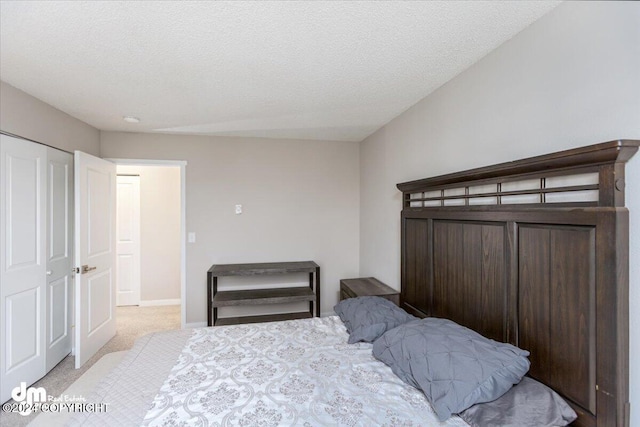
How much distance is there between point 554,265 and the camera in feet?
4.18

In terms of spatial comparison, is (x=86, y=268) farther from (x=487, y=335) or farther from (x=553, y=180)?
(x=553, y=180)

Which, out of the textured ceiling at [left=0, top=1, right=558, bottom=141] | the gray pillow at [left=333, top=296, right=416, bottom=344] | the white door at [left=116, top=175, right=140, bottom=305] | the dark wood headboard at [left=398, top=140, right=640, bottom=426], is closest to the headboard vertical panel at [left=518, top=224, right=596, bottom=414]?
the dark wood headboard at [left=398, top=140, right=640, bottom=426]

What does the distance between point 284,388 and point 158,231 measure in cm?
414

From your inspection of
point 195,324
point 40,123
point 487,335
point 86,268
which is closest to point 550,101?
point 487,335

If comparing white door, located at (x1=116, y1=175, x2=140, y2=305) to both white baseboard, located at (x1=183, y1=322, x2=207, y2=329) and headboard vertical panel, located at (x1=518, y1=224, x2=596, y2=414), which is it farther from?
headboard vertical panel, located at (x1=518, y1=224, x2=596, y2=414)

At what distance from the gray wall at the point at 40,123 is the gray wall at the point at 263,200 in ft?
1.26

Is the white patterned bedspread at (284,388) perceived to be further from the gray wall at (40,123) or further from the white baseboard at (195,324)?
the gray wall at (40,123)

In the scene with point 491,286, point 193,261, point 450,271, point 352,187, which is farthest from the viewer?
point 352,187

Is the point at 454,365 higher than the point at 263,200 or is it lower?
lower

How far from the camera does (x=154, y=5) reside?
1.34 m

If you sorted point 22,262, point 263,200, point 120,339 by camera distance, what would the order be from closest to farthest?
point 22,262
point 120,339
point 263,200

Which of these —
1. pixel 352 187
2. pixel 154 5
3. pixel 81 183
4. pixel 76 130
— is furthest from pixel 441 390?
pixel 76 130

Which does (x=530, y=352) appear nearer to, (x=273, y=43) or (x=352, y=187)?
(x=273, y=43)

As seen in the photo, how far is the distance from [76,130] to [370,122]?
9.96 feet
